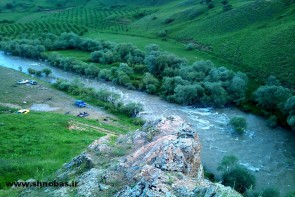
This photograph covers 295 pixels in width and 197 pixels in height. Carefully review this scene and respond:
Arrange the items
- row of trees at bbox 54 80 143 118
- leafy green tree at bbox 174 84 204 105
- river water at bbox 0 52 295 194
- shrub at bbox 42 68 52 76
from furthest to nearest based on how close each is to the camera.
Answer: shrub at bbox 42 68 52 76
leafy green tree at bbox 174 84 204 105
row of trees at bbox 54 80 143 118
river water at bbox 0 52 295 194

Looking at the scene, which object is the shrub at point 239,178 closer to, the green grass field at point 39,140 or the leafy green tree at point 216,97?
the green grass field at point 39,140

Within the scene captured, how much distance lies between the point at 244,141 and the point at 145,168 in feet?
134

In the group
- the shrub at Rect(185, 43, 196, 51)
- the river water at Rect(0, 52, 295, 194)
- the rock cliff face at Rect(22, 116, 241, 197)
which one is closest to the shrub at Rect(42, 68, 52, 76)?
the river water at Rect(0, 52, 295, 194)

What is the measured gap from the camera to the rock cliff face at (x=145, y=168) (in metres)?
16.2

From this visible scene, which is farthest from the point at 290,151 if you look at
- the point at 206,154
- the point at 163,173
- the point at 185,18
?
the point at 185,18

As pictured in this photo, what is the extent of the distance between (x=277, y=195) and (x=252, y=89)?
4085cm

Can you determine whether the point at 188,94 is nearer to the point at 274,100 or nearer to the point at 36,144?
the point at 274,100

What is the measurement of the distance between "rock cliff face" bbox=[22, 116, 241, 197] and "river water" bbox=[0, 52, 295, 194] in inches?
978


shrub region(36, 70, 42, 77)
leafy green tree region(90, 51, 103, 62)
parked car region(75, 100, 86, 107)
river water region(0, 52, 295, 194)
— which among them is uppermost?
leafy green tree region(90, 51, 103, 62)

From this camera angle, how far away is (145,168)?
59.0ft

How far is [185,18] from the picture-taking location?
407 feet

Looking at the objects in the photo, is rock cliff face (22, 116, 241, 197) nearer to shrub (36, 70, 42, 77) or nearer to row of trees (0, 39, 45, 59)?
shrub (36, 70, 42, 77)

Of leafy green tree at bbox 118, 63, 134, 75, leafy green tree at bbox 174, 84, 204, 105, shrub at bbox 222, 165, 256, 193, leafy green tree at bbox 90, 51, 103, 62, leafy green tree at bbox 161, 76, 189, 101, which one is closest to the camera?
shrub at bbox 222, 165, 256, 193

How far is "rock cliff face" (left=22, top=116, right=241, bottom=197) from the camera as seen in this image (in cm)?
1616
